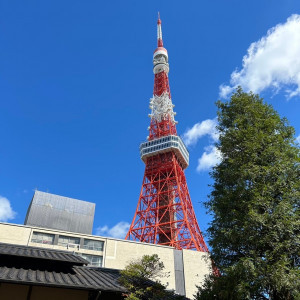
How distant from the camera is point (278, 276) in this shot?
284 inches

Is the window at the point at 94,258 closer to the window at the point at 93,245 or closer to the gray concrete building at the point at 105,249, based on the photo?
the gray concrete building at the point at 105,249

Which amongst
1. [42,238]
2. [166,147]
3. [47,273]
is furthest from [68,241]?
[166,147]

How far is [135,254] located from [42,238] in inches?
366

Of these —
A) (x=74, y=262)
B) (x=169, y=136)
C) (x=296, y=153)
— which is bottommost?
(x=74, y=262)

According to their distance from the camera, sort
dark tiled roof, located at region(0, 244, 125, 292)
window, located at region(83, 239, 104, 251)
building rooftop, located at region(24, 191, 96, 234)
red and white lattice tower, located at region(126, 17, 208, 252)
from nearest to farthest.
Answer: dark tiled roof, located at region(0, 244, 125, 292) < window, located at region(83, 239, 104, 251) < building rooftop, located at region(24, 191, 96, 234) < red and white lattice tower, located at region(126, 17, 208, 252)

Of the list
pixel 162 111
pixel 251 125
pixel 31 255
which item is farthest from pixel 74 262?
pixel 162 111

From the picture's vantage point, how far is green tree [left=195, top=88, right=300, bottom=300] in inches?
304

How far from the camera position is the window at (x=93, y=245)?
1099 inches

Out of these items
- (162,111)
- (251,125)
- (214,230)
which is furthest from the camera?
(162,111)

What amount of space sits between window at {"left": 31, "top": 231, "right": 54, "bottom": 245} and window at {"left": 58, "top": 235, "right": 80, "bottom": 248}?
0.84 meters

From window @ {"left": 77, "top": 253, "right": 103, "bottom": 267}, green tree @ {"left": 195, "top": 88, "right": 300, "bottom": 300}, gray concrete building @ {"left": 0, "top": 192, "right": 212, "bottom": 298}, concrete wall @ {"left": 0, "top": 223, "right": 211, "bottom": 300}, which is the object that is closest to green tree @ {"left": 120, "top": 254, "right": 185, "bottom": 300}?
green tree @ {"left": 195, "top": 88, "right": 300, "bottom": 300}

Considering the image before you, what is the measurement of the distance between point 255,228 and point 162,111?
4939 cm

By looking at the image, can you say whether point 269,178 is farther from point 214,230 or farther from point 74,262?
point 74,262

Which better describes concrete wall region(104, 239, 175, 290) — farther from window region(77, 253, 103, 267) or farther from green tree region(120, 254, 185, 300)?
green tree region(120, 254, 185, 300)
